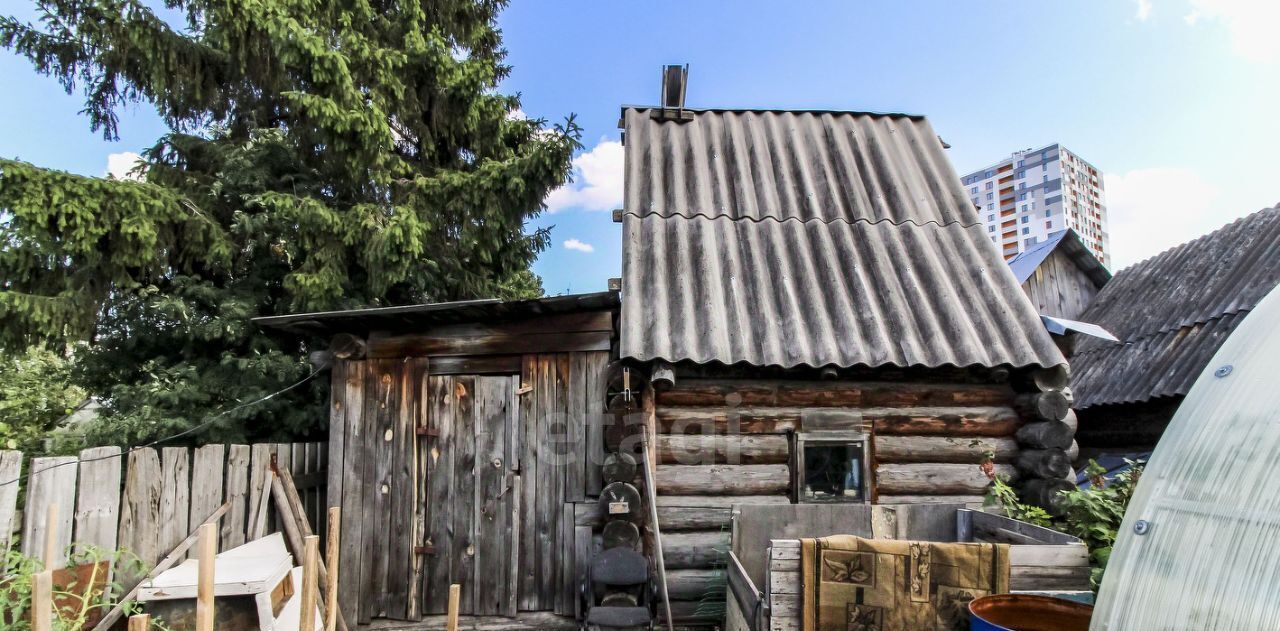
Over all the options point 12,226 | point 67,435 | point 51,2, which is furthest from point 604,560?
point 51,2

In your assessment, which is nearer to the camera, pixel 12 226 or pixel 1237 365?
pixel 1237 365

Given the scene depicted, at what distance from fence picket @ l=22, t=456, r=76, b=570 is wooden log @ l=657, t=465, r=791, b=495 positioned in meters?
4.49

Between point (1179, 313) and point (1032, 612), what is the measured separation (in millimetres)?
10668

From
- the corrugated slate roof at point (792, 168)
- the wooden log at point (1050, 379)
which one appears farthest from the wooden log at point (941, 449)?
the corrugated slate roof at point (792, 168)

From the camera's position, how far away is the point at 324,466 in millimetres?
7383

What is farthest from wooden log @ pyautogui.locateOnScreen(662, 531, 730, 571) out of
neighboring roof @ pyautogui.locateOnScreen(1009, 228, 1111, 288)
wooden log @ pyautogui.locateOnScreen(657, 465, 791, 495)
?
neighboring roof @ pyautogui.locateOnScreen(1009, 228, 1111, 288)

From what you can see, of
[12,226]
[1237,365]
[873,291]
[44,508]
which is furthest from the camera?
[12,226]

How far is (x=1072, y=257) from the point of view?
17.0 metres

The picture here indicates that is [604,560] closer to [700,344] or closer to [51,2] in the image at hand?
[700,344]

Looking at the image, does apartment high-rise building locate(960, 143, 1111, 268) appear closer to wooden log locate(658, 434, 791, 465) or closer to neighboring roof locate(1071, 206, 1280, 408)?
neighboring roof locate(1071, 206, 1280, 408)

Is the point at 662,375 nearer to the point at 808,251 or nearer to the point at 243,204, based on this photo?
the point at 808,251

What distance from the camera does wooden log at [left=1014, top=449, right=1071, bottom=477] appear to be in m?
5.95

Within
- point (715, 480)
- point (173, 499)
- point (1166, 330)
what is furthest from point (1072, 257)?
point (173, 499)

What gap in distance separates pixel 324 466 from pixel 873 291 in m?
6.24
